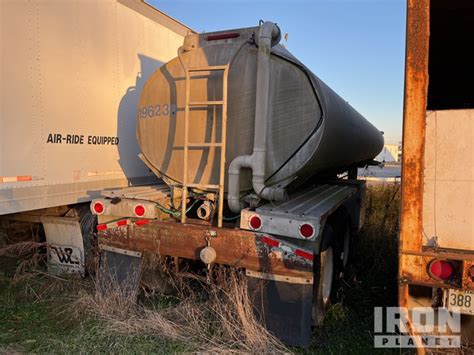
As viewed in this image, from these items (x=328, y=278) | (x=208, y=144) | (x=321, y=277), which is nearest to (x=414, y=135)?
(x=321, y=277)

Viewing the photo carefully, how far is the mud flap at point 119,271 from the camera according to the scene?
419cm

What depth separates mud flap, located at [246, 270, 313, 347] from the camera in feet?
11.3

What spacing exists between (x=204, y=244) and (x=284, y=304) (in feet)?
3.17

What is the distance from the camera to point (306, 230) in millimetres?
3320

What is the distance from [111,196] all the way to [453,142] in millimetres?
3346

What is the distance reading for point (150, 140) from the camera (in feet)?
15.2

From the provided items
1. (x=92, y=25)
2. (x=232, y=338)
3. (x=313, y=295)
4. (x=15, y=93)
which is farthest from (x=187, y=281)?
(x=92, y=25)

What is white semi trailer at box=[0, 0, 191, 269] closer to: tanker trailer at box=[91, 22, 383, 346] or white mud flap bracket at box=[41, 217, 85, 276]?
white mud flap bracket at box=[41, 217, 85, 276]

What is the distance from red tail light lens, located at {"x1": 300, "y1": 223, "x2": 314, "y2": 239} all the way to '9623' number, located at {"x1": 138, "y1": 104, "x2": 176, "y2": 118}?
2.08 meters

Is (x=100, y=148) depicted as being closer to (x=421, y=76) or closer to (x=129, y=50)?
(x=129, y=50)

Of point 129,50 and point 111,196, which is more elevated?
point 129,50

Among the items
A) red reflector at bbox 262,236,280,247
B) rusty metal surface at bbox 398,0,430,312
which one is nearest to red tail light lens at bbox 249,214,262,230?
red reflector at bbox 262,236,280,247

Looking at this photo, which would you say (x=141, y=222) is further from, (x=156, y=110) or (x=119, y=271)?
(x=156, y=110)

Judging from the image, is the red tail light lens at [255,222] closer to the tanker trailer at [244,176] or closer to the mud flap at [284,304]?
the tanker trailer at [244,176]
